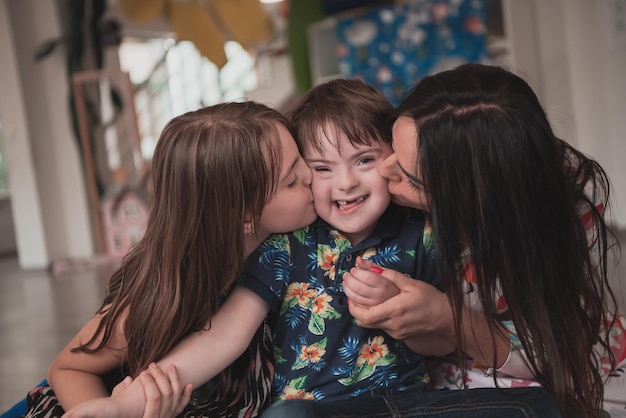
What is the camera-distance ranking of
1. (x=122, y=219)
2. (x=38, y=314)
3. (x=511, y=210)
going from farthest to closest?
(x=122, y=219), (x=38, y=314), (x=511, y=210)

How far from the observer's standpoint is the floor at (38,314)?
2.70 m

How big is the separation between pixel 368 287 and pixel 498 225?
0.20m

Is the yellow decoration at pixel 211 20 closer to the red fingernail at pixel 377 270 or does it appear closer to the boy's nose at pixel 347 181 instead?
the boy's nose at pixel 347 181

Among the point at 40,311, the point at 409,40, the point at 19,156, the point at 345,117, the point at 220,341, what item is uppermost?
the point at 409,40

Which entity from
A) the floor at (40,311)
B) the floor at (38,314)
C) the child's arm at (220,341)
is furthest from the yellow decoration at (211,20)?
the floor at (38,314)

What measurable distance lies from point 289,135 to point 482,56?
340 cm

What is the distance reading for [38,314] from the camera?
13.0 ft

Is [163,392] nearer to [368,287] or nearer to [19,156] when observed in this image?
[368,287]

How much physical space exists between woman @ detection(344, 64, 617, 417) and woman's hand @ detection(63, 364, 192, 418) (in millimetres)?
271

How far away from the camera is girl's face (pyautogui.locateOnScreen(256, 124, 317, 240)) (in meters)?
1.13

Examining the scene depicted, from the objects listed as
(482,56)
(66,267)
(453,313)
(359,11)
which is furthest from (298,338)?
(66,267)

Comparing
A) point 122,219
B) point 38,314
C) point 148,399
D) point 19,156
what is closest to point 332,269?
point 148,399

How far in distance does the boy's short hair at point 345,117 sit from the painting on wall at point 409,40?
10.7 feet

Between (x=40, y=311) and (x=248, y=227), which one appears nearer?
(x=248, y=227)
